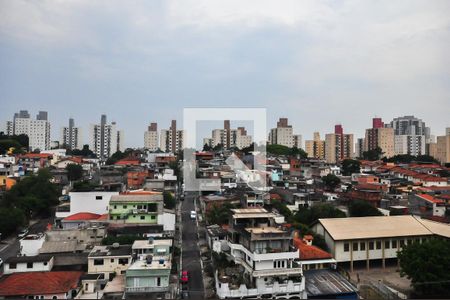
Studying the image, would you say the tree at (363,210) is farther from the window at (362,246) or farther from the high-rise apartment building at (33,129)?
the high-rise apartment building at (33,129)

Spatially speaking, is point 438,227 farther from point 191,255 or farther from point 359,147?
point 359,147

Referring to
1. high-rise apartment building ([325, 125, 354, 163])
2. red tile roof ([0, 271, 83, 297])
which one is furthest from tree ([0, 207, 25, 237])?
high-rise apartment building ([325, 125, 354, 163])

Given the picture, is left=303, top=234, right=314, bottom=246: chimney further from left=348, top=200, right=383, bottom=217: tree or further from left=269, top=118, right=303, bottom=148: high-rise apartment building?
left=269, top=118, right=303, bottom=148: high-rise apartment building

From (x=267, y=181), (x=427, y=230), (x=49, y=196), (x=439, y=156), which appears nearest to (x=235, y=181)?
(x=267, y=181)

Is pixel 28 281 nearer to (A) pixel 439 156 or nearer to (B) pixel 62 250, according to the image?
(B) pixel 62 250

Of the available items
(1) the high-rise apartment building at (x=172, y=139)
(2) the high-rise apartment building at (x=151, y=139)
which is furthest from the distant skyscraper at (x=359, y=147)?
(2) the high-rise apartment building at (x=151, y=139)
